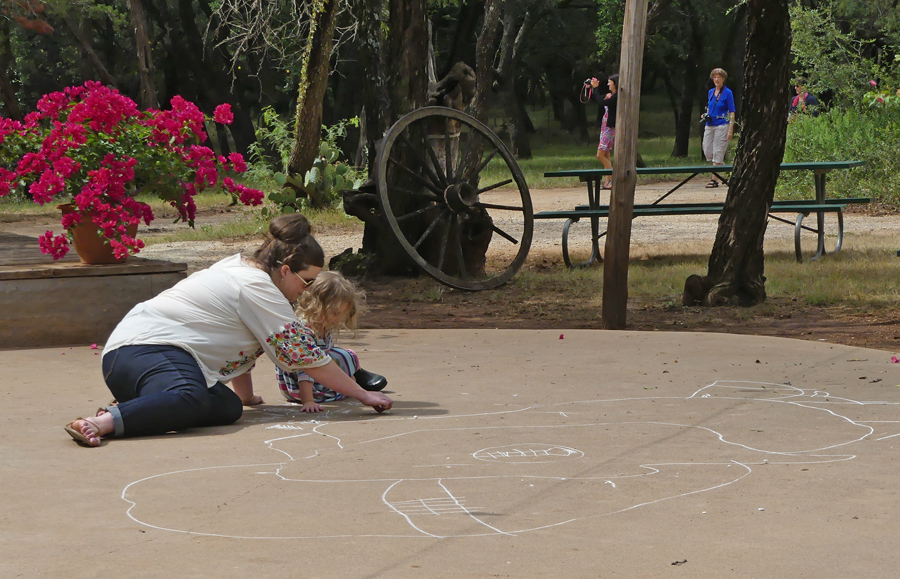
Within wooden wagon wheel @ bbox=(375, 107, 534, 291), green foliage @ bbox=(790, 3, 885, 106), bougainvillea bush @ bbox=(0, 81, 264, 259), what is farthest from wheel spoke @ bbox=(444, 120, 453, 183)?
green foliage @ bbox=(790, 3, 885, 106)

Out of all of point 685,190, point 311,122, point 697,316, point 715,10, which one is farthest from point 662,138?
point 697,316

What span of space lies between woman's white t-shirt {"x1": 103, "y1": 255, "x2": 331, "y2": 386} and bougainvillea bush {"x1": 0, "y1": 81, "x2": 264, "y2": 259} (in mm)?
2239

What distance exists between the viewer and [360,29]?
1134cm

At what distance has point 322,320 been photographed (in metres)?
5.06

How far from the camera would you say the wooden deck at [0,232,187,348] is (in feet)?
21.7

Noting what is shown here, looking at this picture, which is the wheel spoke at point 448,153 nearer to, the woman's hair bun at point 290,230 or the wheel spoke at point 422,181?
the wheel spoke at point 422,181

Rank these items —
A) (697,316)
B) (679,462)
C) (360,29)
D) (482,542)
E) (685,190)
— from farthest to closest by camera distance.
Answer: (685,190), (360,29), (697,316), (679,462), (482,542)

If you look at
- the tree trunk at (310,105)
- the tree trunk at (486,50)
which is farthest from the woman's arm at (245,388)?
the tree trunk at (486,50)

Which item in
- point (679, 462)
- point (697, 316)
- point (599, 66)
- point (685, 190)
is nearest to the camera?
point (679, 462)

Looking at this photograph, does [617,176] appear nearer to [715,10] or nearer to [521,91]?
[715,10]

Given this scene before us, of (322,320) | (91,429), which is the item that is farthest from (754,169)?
(91,429)

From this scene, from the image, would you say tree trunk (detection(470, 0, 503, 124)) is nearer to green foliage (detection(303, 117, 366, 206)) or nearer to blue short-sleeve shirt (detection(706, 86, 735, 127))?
green foliage (detection(303, 117, 366, 206))

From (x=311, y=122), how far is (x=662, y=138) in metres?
26.7

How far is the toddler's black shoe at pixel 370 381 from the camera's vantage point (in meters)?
5.34
